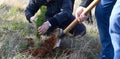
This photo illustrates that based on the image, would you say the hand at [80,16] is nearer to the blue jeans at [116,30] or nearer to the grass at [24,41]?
the grass at [24,41]

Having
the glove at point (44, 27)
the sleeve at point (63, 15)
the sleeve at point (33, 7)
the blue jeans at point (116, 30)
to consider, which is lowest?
the blue jeans at point (116, 30)

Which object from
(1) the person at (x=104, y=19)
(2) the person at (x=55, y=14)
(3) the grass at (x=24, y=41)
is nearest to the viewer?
(1) the person at (x=104, y=19)

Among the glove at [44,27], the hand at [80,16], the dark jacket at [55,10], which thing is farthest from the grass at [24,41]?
the hand at [80,16]

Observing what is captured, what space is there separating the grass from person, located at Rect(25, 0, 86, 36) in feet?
0.50

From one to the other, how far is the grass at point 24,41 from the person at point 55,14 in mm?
153

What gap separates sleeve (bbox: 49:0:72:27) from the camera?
4395mm

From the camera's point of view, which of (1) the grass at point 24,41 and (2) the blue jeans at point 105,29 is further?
(1) the grass at point 24,41

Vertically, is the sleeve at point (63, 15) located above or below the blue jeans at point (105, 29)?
above

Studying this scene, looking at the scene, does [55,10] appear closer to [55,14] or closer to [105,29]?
[55,14]

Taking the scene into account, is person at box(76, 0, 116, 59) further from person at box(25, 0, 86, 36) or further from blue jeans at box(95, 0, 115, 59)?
person at box(25, 0, 86, 36)

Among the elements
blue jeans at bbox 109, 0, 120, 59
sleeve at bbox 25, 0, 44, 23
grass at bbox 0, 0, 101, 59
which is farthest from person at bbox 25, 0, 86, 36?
blue jeans at bbox 109, 0, 120, 59

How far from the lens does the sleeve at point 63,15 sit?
4395 mm

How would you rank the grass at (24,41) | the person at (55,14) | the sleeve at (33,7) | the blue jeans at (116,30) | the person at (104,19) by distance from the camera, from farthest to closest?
the sleeve at (33,7), the person at (55,14), the grass at (24,41), the person at (104,19), the blue jeans at (116,30)

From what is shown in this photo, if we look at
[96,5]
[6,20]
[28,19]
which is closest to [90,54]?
[96,5]
